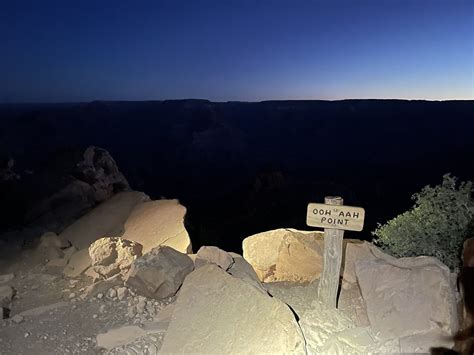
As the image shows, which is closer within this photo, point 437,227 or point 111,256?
point 437,227

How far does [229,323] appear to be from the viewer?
192 inches

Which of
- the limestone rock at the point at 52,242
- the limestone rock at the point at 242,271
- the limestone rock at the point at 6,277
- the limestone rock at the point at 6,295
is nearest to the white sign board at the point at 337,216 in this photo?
the limestone rock at the point at 242,271

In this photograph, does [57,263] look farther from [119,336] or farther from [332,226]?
[332,226]

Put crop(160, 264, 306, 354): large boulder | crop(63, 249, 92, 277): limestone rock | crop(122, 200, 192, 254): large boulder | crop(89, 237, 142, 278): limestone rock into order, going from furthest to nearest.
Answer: crop(122, 200, 192, 254): large boulder
crop(63, 249, 92, 277): limestone rock
crop(89, 237, 142, 278): limestone rock
crop(160, 264, 306, 354): large boulder

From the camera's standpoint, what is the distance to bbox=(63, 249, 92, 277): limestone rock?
28.4ft

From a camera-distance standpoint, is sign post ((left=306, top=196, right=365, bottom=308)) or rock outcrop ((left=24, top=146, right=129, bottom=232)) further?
rock outcrop ((left=24, top=146, right=129, bottom=232))

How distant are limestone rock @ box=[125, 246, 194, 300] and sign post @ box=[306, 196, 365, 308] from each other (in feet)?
6.78

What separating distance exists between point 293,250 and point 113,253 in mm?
3530

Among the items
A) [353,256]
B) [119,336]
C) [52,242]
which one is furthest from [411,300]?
[52,242]

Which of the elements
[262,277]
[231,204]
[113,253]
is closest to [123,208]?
[113,253]

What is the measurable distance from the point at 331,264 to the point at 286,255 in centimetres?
166

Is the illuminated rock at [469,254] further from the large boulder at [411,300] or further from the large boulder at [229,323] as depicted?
the large boulder at [229,323]

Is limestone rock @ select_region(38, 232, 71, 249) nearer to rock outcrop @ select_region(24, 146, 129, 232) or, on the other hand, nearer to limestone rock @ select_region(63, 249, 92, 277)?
limestone rock @ select_region(63, 249, 92, 277)

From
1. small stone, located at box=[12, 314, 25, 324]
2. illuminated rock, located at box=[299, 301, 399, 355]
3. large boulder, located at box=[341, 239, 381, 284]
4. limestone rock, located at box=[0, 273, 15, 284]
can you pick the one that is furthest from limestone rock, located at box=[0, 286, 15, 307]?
large boulder, located at box=[341, 239, 381, 284]
